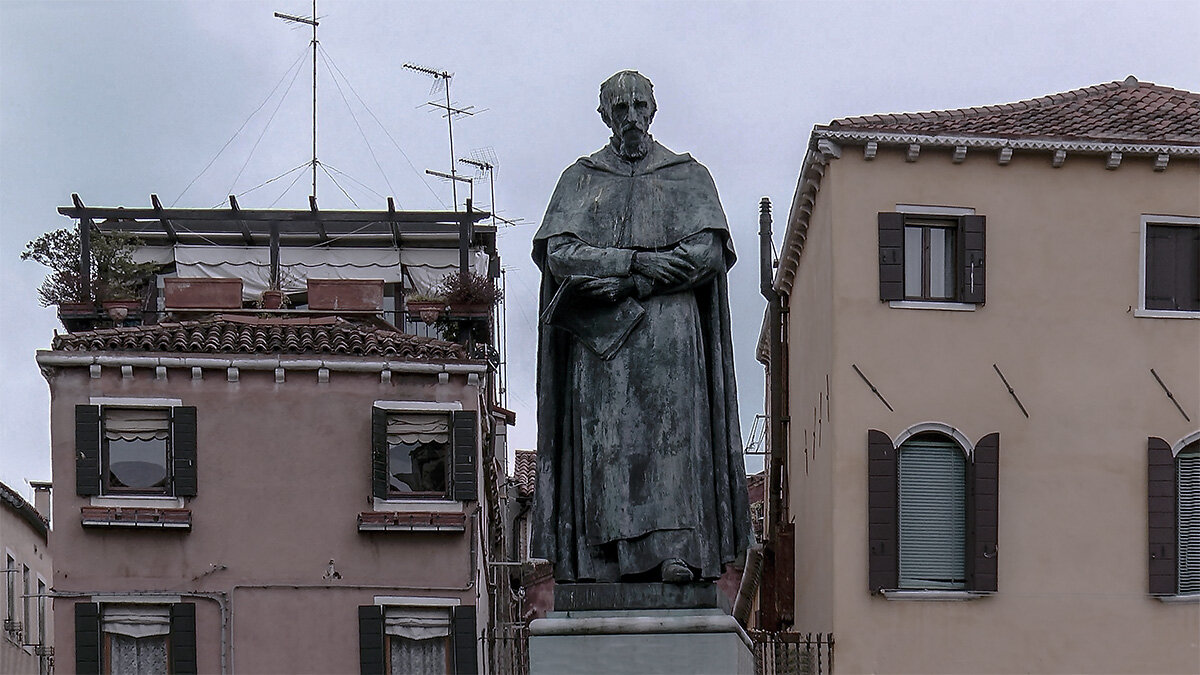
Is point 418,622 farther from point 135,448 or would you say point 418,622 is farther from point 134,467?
point 135,448

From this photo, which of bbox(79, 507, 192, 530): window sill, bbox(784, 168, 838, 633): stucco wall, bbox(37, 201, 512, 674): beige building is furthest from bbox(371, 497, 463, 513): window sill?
Result: bbox(784, 168, 838, 633): stucco wall

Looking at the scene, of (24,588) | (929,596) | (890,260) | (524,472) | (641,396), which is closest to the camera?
(641,396)

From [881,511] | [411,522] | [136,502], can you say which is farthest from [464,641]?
[881,511]

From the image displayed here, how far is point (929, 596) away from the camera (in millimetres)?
30062

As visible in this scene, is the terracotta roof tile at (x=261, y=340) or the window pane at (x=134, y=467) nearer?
the window pane at (x=134, y=467)

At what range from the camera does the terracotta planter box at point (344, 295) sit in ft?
128

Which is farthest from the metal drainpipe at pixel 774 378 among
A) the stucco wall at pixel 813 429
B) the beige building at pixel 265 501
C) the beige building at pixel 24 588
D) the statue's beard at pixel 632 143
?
the statue's beard at pixel 632 143

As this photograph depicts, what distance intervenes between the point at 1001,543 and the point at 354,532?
10.6m

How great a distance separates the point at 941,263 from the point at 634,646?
20752mm

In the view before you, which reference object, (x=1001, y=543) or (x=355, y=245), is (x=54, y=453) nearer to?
(x=355, y=245)

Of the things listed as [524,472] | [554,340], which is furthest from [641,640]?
[524,472]

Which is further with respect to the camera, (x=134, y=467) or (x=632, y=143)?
(x=134, y=467)

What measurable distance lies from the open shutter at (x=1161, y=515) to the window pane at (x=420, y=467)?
36.9 feet

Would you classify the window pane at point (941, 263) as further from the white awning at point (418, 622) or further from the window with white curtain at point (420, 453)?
the white awning at point (418, 622)
